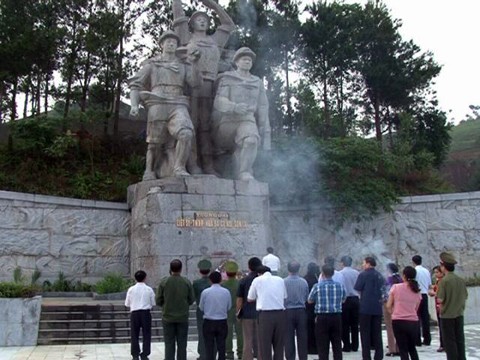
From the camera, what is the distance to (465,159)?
35.8 metres

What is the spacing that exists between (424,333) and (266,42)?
1507 centimetres

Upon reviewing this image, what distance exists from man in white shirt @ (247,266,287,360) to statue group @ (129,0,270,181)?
6.70 m

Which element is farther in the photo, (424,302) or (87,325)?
(87,325)

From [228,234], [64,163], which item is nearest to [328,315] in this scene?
[228,234]

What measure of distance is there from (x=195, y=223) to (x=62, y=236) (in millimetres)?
4077

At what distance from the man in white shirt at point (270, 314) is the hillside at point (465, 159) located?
706 inches

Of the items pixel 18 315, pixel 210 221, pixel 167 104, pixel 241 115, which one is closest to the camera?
pixel 18 315

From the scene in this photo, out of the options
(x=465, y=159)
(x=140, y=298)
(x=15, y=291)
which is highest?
(x=465, y=159)

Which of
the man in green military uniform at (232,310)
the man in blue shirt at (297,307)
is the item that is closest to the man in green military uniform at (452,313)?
the man in blue shirt at (297,307)

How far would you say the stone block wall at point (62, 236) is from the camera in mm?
14562

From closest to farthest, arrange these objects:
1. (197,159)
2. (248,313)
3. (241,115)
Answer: (248,313), (241,115), (197,159)

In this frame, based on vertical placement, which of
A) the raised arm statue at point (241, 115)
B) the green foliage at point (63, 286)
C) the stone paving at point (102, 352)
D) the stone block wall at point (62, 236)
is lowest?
the stone paving at point (102, 352)

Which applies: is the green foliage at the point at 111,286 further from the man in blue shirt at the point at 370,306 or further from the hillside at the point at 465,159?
the hillside at the point at 465,159

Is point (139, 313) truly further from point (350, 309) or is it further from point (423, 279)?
point (423, 279)
